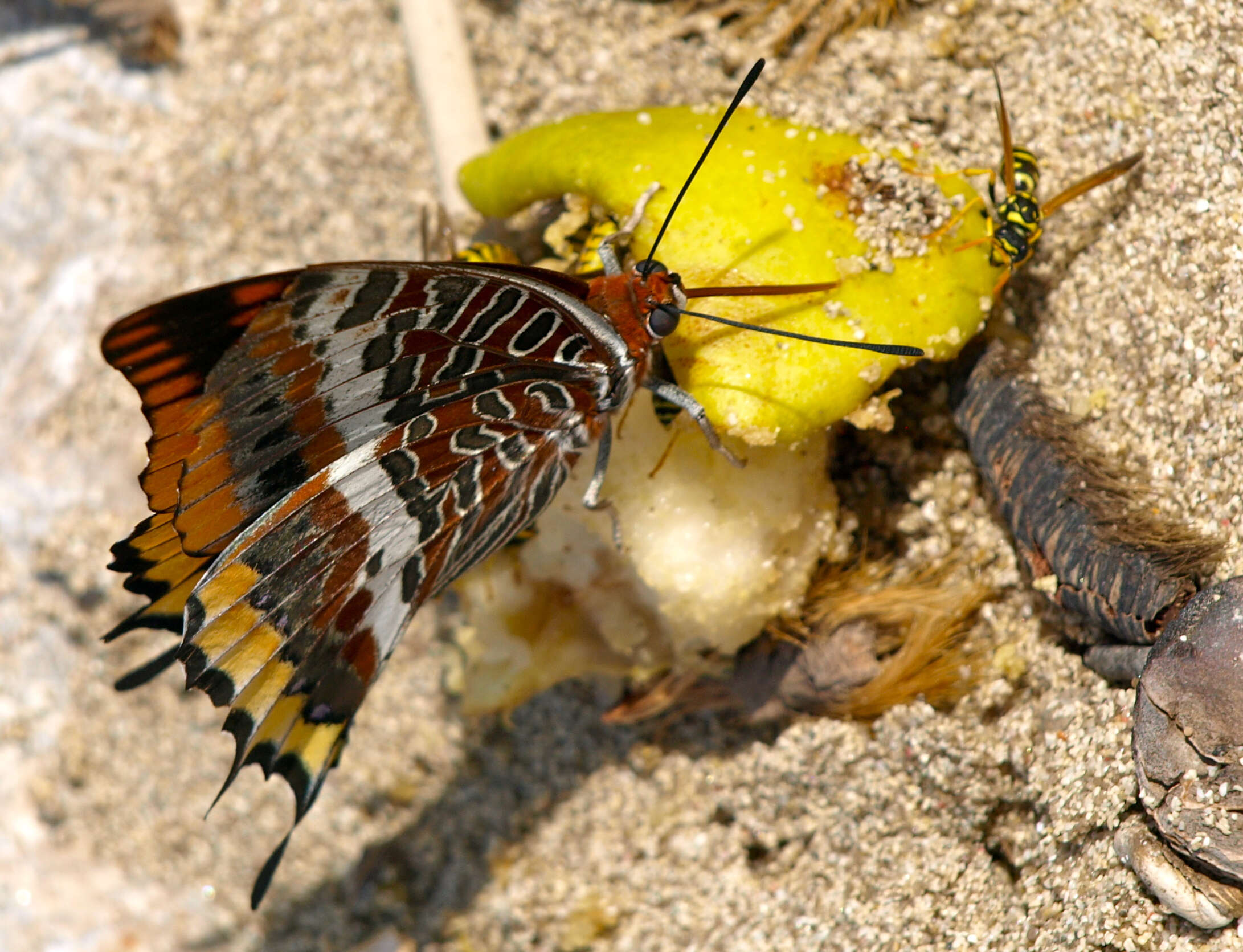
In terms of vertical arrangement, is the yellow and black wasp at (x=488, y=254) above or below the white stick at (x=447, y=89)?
below

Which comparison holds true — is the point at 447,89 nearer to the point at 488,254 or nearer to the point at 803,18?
the point at 488,254

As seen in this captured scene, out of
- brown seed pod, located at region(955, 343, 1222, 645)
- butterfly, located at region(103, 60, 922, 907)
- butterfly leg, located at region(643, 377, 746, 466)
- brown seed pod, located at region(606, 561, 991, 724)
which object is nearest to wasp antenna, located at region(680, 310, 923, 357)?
butterfly, located at region(103, 60, 922, 907)

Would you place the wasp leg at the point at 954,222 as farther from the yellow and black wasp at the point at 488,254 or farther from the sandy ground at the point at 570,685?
the yellow and black wasp at the point at 488,254

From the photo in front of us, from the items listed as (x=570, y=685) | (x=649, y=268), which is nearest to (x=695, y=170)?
(x=649, y=268)

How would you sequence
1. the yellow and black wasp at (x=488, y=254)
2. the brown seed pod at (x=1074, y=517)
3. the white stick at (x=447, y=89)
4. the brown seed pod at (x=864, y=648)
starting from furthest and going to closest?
the white stick at (x=447, y=89)
the yellow and black wasp at (x=488, y=254)
the brown seed pod at (x=864, y=648)
the brown seed pod at (x=1074, y=517)

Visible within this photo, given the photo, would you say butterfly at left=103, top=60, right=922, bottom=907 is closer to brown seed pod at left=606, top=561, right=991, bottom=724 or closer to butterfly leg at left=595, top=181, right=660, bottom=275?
butterfly leg at left=595, top=181, right=660, bottom=275

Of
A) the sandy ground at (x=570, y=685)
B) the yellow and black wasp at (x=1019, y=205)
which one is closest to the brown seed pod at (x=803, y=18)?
the sandy ground at (x=570, y=685)

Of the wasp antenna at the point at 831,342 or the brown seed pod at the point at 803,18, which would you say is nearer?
the wasp antenna at the point at 831,342

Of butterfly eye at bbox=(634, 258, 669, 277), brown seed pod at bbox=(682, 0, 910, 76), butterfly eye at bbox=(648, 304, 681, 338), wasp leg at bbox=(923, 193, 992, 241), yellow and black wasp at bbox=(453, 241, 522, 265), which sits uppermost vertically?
brown seed pod at bbox=(682, 0, 910, 76)
